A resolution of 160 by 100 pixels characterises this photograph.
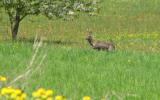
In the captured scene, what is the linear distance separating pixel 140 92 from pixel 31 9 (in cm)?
1849

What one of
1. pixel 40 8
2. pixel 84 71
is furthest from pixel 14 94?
pixel 40 8

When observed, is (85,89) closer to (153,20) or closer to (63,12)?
(63,12)

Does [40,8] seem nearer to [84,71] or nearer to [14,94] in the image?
[84,71]

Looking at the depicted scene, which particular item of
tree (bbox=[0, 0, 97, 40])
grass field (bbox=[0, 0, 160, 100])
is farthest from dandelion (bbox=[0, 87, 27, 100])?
tree (bbox=[0, 0, 97, 40])

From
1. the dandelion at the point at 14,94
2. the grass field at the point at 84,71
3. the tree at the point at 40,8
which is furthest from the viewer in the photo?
the tree at the point at 40,8

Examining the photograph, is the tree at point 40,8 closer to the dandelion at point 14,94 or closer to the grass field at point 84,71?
the grass field at point 84,71

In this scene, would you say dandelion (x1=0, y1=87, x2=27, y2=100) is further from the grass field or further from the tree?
the tree

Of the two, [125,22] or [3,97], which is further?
[125,22]

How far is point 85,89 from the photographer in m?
10.3

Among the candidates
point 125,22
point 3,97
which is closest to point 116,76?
point 3,97

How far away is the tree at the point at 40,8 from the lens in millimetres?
27875

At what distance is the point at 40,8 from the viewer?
1118 inches

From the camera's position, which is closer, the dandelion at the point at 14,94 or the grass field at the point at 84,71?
the dandelion at the point at 14,94

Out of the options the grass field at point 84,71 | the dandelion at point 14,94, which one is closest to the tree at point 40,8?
Result: the grass field at point 84,71
